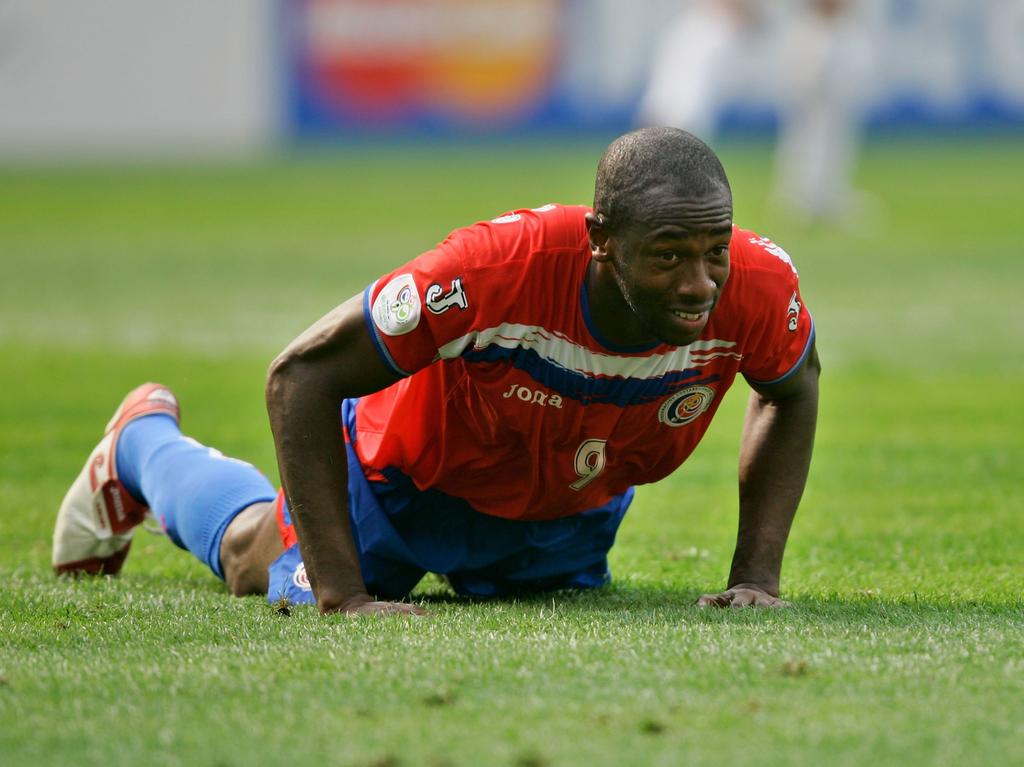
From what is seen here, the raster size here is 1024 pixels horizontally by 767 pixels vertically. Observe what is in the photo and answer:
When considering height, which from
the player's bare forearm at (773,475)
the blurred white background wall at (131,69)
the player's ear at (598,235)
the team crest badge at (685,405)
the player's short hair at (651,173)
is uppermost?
the player's short hair at (651,173)

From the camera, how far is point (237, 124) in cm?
3369

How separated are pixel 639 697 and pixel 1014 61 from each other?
2893cm

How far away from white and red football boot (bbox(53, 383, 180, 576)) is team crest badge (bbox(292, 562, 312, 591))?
3.24ft

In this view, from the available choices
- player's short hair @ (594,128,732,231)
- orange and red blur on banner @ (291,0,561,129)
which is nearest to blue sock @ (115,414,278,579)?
player's short hair @ (594,128,732,231)

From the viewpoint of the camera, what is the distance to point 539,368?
455cm

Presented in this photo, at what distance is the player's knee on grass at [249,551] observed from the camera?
17.2ft

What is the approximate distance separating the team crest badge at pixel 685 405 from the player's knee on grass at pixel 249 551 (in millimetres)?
1278

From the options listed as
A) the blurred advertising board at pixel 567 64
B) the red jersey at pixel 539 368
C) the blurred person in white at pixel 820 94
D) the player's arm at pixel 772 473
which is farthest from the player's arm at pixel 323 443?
the blurred advertising board at pixel 567 64

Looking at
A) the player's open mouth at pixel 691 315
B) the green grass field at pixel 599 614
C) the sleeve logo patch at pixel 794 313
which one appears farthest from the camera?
the sleeve logo patch at pixel 794 313

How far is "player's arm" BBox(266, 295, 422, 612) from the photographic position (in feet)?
14.7

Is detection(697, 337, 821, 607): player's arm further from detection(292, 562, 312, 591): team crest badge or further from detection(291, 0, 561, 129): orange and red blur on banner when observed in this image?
detection(291, 0, 561, 129): orange and red blur on banner

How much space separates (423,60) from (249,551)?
26.8 meters

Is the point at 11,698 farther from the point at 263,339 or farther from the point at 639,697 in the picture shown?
the point at 263,339

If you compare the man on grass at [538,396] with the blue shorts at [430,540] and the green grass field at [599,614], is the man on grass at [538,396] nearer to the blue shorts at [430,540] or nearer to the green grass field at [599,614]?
the blue shorts at [430,540]
